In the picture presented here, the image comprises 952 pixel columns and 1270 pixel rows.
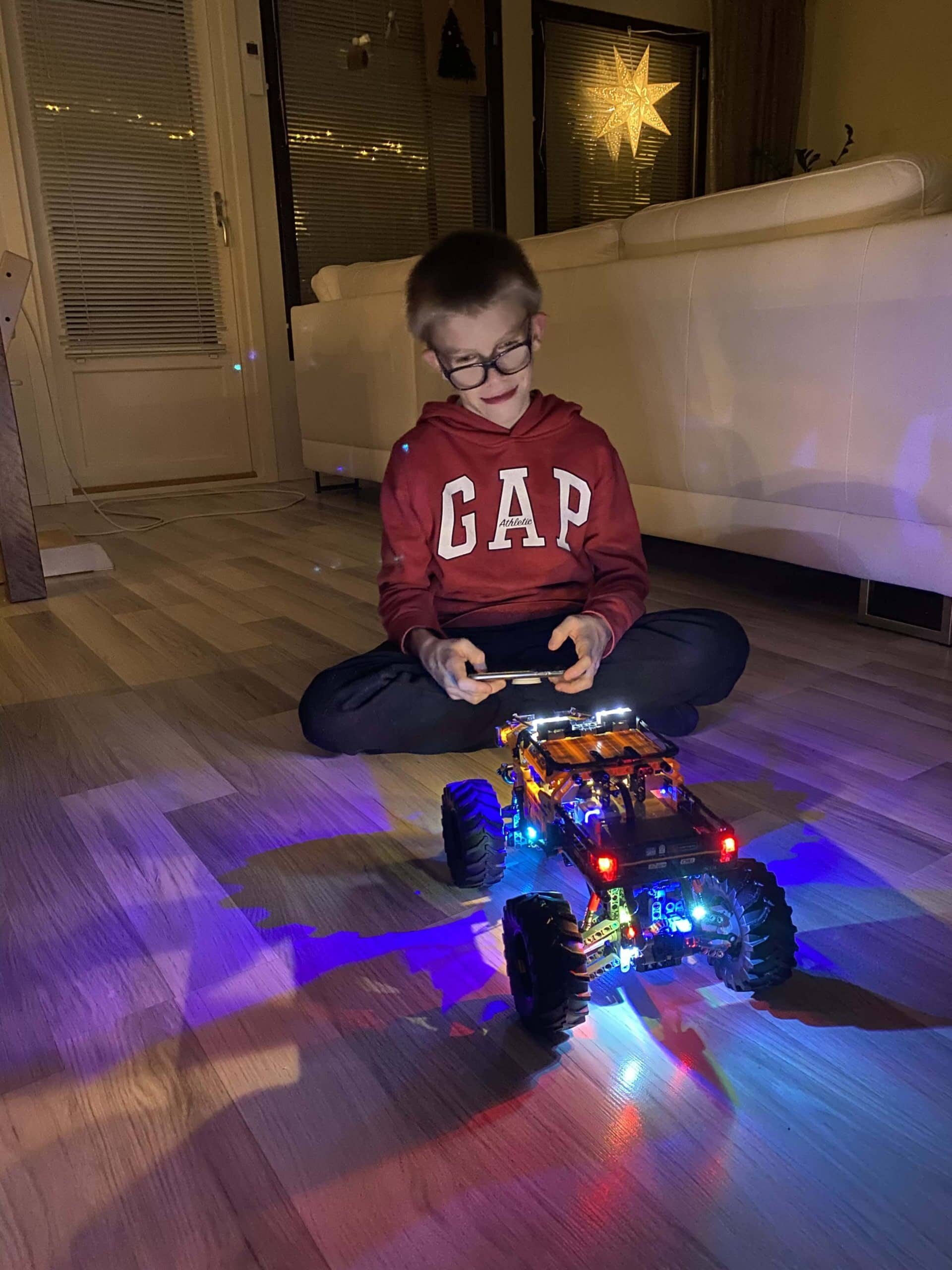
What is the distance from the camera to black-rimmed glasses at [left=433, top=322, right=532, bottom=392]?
956mm

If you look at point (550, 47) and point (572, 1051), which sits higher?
point (550, 47)

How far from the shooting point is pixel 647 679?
108cm

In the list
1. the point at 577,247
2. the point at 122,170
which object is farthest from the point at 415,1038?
the point at 122,170

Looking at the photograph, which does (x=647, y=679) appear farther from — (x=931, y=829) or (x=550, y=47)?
(x=550, y=47)

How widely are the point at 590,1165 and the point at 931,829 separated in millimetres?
527

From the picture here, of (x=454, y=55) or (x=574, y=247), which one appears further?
(x=454, y=55)

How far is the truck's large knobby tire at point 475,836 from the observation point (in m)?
0.78

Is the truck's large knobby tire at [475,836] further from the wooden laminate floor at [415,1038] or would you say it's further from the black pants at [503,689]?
the black pants at [503,689]

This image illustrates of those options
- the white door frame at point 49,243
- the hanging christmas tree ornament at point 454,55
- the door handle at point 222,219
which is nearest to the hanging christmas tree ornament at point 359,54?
the hanging christmas tree ornament at point 454,55

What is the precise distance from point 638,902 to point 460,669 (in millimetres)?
322

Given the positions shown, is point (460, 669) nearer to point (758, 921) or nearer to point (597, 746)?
point (597, 746)

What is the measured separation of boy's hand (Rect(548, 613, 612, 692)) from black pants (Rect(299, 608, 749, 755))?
125 millimetres

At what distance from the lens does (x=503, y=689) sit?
1030 mm

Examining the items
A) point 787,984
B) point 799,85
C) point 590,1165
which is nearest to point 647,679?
point 787,984
